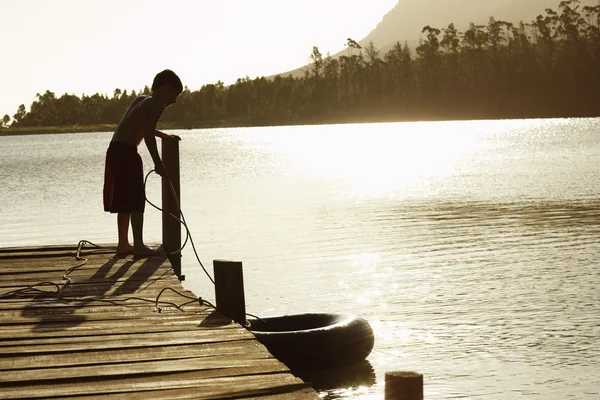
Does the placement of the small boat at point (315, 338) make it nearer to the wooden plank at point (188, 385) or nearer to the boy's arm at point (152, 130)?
the boy's arm at point (152, 130)

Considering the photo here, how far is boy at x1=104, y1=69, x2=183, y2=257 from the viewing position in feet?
31.5

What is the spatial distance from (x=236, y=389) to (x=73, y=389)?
993mm

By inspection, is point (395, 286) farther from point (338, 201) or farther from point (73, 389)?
point (338, 201)

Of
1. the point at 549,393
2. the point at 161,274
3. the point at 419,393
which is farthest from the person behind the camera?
the point at 549,393

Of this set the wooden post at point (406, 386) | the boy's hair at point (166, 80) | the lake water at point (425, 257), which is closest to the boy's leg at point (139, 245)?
the boy's hair at point (166, 80)

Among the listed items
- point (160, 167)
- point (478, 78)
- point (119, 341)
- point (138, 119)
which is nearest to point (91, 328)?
point (119, 341)

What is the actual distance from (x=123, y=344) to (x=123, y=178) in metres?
3.88

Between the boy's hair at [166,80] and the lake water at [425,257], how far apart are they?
4.19 metres

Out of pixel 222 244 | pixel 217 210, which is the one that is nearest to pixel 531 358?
pixel 222 244

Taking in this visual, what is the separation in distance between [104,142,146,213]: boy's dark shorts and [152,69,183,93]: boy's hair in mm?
860

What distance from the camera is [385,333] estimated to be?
1388cm

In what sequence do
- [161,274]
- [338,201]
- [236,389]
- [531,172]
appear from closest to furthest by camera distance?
[236,389] → [161,274] → [338,201] → [531,172]

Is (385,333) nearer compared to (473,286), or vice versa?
(385,333)

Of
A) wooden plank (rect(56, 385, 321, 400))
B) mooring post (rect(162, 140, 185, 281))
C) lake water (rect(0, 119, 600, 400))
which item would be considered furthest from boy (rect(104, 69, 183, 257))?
wooden plank (rect(56, 385, 321, 400))
